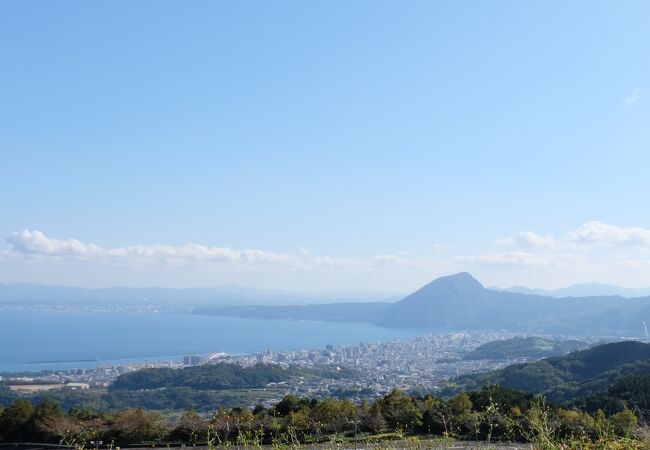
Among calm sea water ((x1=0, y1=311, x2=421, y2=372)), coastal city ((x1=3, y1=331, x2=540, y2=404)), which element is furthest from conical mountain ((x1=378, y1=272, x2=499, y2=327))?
coastal city ((x1=3, y1=331, x2=540, y2=404))

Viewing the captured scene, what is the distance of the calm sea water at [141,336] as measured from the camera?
8212 cm

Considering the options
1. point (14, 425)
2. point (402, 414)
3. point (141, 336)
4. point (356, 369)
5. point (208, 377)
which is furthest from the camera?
point (141, 336)

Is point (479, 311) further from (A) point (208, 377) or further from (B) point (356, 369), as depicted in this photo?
(A) point (208, 377)

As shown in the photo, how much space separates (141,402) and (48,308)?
156655 millimetres

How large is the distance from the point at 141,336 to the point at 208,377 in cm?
6915

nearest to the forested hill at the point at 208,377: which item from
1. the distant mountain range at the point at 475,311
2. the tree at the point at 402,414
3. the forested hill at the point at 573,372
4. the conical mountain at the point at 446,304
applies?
the forested hill at the point at 573,372

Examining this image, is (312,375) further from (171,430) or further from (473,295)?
(473,295)

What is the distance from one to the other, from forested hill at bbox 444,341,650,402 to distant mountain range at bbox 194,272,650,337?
237 feet

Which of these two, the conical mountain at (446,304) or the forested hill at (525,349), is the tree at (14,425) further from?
the conical mountain at (446,304)

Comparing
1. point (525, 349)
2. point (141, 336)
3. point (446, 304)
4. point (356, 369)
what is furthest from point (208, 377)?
point (446, 304)

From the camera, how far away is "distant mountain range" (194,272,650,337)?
119 metres

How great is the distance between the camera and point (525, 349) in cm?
7444

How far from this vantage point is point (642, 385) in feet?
71.1

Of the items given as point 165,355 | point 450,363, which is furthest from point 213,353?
point 450,363
